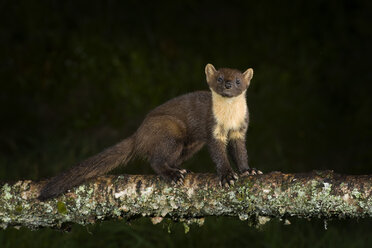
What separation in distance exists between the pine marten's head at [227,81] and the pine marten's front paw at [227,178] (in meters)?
0.80

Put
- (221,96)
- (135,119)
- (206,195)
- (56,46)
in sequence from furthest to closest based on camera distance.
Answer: (56,46) < (135,119) < (221,96) < (206,195)

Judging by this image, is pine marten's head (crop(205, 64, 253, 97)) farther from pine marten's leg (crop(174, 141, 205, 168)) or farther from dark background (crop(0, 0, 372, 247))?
dark background (crop(0, 0, 372, 247))

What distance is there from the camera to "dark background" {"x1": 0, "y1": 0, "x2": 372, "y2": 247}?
27.2 ft

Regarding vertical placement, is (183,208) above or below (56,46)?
below

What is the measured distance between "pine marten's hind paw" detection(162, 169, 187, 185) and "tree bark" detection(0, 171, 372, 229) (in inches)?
2.3

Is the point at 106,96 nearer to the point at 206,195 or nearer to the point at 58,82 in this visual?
the point at 58,82

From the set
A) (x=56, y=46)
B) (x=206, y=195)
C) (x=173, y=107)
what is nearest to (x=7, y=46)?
(x=56, y=46)

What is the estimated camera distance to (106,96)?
892 centimetres

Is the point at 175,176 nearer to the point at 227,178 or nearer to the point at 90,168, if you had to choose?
the point at 227,178

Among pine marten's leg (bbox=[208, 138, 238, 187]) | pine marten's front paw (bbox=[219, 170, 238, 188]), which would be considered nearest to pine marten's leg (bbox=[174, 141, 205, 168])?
pine marten's leg (bbox=[208, 138, 238, 187])

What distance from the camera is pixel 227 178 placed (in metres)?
3.91

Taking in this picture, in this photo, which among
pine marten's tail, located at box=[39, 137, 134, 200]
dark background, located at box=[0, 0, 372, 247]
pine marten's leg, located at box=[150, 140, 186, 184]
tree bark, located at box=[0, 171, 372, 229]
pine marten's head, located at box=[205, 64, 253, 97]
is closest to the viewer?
tree bark, located at box=[0, 171, 372, 229]

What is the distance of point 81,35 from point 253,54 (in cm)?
292

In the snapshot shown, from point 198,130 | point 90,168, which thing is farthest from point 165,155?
point 90,168
